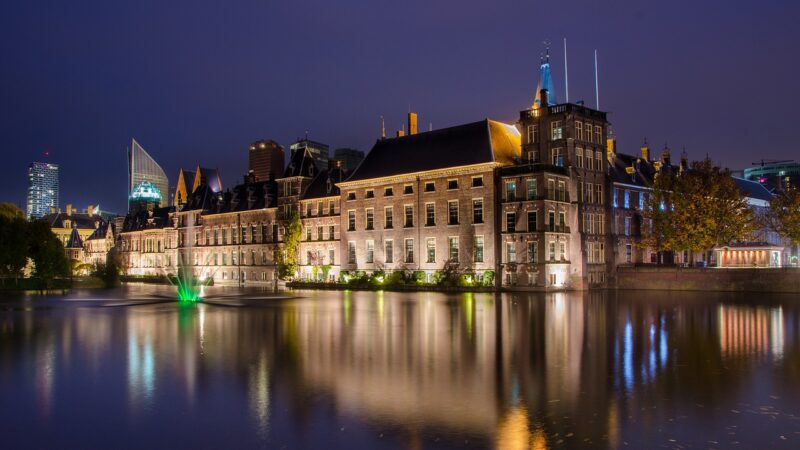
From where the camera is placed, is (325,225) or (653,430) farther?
(325,225)

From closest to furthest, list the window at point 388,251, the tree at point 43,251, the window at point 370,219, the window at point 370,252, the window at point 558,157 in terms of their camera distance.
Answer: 1. the window at point 558,157
2. the tree at point 43,251
3. the window at point 388,251
4. the window at point 370,252
5. the window at point 370,219

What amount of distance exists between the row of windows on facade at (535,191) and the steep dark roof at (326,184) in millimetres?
28492

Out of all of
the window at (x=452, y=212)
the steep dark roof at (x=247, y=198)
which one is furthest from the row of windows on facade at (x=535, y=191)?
the steep dark roof at (x=247, y=198)

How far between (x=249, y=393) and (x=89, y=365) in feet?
24.3

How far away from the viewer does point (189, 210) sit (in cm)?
12062

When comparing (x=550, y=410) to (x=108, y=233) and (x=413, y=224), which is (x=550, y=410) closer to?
(x=413, y=224)

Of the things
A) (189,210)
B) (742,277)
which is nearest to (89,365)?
(742,277)

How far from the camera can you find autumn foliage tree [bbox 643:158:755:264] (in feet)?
224

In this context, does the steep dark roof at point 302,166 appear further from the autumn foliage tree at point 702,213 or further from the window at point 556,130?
the autumn foliage tree at point 702,213

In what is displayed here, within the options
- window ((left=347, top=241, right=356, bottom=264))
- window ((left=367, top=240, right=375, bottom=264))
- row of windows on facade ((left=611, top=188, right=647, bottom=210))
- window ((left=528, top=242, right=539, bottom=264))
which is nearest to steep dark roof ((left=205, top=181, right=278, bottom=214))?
window ((left=347, top=241, right=356, bottom=264))

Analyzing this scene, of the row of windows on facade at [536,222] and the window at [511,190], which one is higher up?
the window at [511,190]

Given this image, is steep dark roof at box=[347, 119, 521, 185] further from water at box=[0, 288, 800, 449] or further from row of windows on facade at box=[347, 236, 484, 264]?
water at box=[0, 288, 800, 449]

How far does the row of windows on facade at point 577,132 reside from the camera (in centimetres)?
7150

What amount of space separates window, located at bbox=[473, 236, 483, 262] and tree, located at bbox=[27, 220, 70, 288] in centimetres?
4638
